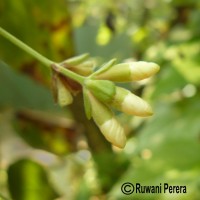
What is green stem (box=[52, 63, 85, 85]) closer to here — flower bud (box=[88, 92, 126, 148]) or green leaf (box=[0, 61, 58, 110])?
flower bud (box=[88, 92, 126, 148])

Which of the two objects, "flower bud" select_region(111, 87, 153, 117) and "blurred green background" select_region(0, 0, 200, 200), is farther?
"blurred green background" select_region(0, 0, 200, 200)

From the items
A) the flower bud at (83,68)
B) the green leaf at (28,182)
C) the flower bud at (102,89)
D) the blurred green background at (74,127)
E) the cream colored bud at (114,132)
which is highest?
the blurred green background at (74,127)

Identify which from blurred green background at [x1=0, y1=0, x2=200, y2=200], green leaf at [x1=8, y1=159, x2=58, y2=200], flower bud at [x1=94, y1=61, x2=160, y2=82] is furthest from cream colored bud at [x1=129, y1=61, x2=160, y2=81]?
green leaf at [x1=8, y1=159, x2=58, y2=200]

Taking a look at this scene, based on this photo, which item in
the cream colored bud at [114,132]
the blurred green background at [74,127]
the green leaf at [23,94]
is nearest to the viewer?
the cream colored bud at [114,132]

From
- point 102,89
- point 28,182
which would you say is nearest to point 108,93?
point 102,89

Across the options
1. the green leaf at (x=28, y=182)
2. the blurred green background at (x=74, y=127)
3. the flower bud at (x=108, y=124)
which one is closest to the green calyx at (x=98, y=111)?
the flower bud at (x=108, y=124)

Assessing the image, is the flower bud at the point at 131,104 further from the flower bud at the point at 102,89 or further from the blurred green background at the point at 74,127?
the blurred green background at the point at 74,127
